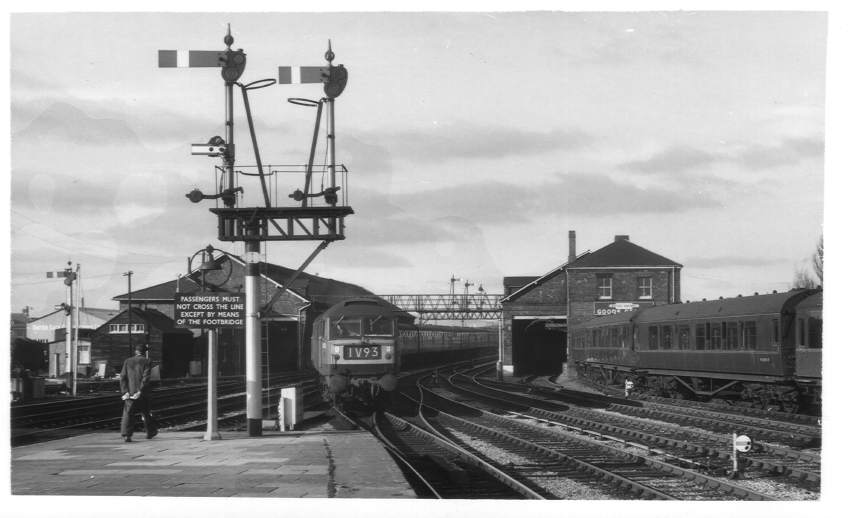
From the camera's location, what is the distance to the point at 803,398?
74.9 ft

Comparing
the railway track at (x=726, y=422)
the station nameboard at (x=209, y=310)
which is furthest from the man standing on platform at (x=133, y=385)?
the railway track at (x=726, y=422)

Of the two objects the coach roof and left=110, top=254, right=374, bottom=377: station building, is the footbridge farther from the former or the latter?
the coach roof

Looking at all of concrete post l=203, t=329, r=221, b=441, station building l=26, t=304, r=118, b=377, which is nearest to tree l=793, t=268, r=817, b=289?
concrete post l=203, t=329, r=221, b=441

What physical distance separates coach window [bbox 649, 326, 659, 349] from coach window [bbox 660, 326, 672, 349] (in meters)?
0.48

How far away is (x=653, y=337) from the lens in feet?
99.5

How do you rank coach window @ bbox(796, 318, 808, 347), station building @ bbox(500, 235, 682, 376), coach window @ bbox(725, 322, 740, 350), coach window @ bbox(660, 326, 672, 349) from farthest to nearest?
station building @ bbox(500, 235, 682, 376)
coach window @ bbox(660, 326, 672, 349)
coach window @ bbox(725, 322, 740, 350)
coach window @ bbox(796, 318, 808, 347)

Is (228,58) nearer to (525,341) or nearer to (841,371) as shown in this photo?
(841,371)

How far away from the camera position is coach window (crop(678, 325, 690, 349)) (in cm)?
→ 2717

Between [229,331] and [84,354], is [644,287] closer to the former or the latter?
[229,331]

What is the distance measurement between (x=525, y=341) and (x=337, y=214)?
1503 inches

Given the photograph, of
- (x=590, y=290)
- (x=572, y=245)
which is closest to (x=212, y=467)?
(x=590, y=290)

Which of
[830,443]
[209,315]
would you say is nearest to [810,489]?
[830,443]

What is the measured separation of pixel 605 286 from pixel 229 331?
19829 mm

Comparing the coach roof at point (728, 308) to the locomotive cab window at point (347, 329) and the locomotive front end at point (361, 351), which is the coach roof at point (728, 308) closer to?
the locomotive front end at point (361, 351)
